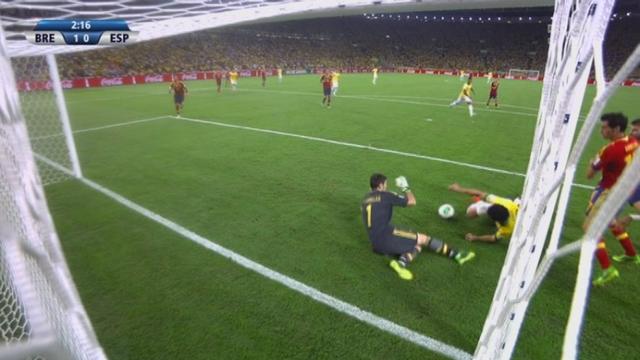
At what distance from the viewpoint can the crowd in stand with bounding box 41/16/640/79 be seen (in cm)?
3597

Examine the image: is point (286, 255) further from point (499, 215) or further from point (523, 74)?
point (523, 74)

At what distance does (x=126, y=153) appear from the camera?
923 centimetres

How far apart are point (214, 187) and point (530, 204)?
5.48 metres

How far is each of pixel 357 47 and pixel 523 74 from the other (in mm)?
24076

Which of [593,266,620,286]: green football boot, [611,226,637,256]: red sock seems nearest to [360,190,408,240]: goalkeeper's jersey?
[593,266,620,286]: green football boot

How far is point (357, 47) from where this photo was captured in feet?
186

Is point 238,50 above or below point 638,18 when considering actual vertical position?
below

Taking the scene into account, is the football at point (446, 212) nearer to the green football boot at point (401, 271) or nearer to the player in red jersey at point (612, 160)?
the green football boot at point (401, 271)

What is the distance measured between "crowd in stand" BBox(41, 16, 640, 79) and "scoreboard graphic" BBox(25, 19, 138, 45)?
26708 millimetres

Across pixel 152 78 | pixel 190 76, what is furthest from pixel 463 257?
pixel 190 76

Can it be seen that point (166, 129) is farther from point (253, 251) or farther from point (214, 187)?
point (253, 251)

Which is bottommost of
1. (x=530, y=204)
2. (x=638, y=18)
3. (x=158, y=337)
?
(x=158, y=337)

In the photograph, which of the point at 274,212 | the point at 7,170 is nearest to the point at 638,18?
the point at 274,212

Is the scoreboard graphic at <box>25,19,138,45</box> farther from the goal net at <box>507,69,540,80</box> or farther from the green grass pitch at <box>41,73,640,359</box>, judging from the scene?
the goal net at <box>507,69,540,80</box>
